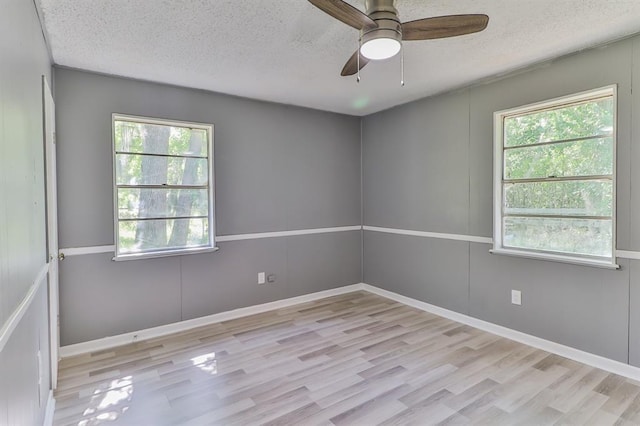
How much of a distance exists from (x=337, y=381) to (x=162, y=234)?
217 centimetres

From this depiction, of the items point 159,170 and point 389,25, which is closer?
point 389,25

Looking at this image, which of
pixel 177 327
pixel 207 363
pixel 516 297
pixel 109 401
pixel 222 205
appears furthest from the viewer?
pixel 222 205

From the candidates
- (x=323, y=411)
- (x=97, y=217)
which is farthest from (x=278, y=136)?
(x=323, y=411)

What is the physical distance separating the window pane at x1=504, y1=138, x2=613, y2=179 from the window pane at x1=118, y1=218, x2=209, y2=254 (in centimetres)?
311

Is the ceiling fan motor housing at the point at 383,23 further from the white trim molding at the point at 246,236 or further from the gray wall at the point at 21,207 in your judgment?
the white trim molding at the point at 246,236

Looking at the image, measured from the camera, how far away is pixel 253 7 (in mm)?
2021

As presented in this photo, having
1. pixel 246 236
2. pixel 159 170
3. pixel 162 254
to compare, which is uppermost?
pixel 159 170

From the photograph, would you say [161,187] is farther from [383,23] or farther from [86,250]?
[383,23]

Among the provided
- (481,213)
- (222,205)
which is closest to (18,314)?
(222,205)

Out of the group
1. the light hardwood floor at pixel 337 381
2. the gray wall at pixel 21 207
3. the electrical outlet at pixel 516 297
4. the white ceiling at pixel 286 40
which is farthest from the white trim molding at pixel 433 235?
the gray wall at pixel 21 207

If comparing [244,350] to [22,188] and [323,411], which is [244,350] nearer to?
[323,411]

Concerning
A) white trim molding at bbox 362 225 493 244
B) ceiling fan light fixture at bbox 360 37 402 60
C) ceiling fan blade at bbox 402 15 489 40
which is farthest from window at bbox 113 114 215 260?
ceiling fan blade at bbox 402 15 489 40

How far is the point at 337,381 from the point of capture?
2492 millimetres

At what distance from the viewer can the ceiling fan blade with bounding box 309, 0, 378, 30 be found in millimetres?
1541
